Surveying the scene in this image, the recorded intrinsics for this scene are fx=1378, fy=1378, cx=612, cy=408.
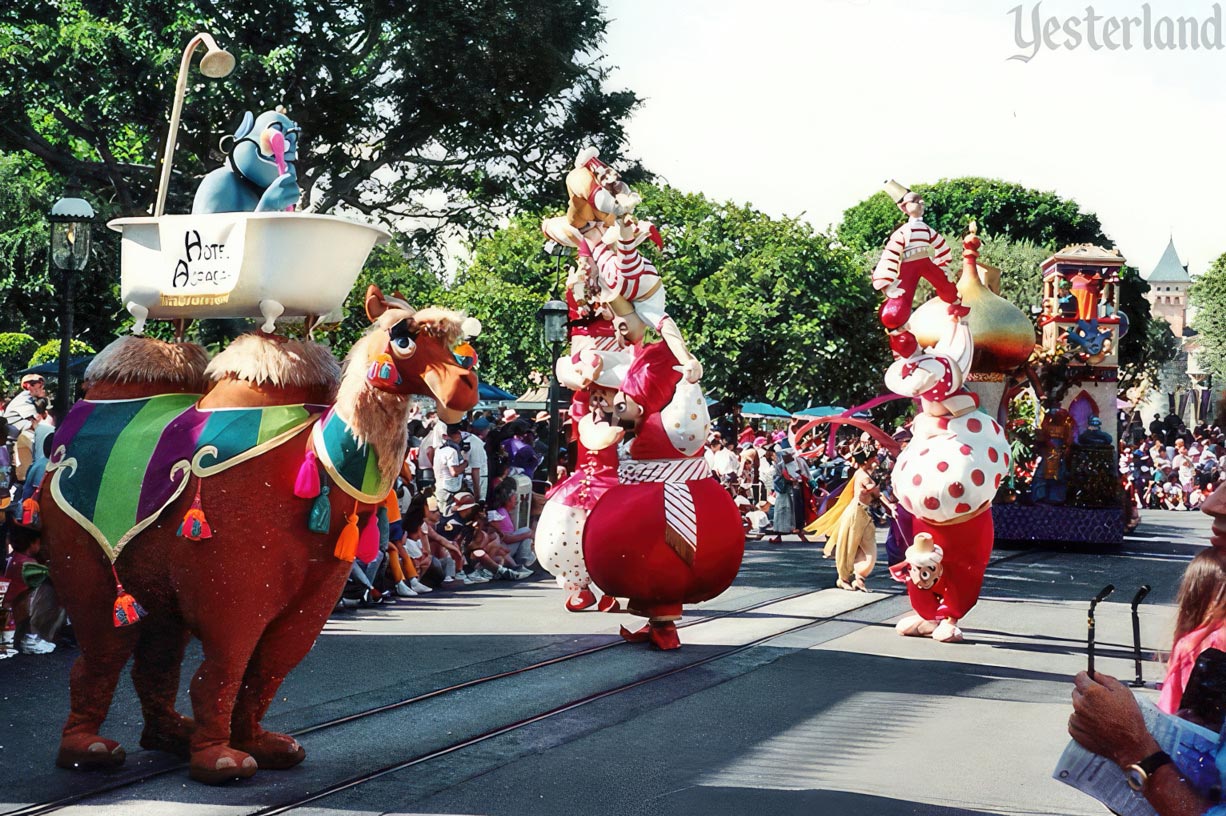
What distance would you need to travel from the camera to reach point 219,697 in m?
5.77

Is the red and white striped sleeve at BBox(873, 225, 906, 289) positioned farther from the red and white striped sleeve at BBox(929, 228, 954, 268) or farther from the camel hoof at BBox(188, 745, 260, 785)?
the camel hoof at BBox(188, 745, 260, 785)

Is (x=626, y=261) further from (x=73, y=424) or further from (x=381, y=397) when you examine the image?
(x=73, y=424)

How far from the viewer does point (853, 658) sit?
979cm

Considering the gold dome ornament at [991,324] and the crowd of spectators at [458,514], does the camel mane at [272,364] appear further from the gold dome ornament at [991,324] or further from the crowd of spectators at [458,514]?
the gold dome ornament at [991,324]

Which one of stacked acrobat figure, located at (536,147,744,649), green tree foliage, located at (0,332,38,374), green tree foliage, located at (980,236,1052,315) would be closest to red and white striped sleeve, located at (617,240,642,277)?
stacked acrobat figure, located at (536,147,744,649)

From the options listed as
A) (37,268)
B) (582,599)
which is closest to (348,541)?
(582,599)

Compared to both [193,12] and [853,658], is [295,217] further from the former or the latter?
[193,12]

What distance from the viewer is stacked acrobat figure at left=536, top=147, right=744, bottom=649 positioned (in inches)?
365

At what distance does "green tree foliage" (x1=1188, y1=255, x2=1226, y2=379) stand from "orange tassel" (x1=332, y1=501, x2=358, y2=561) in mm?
41982

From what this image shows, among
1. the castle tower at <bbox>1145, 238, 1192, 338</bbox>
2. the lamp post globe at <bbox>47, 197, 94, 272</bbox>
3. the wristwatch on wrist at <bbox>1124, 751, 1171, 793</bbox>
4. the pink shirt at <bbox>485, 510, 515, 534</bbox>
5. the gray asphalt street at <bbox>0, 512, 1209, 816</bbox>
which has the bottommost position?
the gray asphalt street at <bbox>0, 512, 1209, 816</bbox>

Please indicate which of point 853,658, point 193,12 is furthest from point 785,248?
point 853,658

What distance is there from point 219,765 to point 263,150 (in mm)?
2878

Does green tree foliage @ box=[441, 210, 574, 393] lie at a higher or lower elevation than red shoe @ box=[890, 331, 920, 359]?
higher

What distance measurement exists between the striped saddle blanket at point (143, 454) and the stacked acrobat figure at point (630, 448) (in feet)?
11.5
